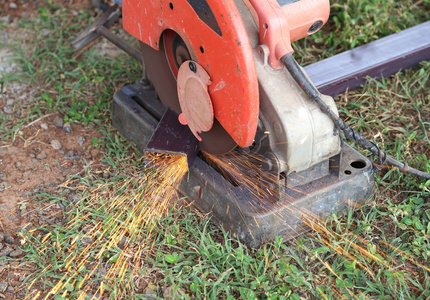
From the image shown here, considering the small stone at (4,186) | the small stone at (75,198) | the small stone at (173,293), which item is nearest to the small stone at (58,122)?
the small stone at (4,186)

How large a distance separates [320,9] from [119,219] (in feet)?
4.69

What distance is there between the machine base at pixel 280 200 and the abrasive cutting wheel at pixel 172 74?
0.19 metres

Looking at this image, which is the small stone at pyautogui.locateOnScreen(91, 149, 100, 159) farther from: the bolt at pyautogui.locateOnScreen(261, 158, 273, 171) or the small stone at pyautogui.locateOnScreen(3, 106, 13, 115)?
the bolt at pyautogui.locateOnScreen(261, 158, 273, 171)

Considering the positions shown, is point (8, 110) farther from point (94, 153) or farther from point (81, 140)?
point (94, 153)

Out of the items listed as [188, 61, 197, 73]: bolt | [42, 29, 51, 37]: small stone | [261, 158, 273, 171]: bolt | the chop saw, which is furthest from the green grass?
[188, 61, 197, 73]: bolt

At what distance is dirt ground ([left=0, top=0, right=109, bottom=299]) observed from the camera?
2684 millimetres

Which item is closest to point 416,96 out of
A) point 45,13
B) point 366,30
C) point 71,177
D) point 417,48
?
point 417,48

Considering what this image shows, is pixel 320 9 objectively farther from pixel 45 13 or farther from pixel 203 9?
pixel 45 13

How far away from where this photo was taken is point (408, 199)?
2.86 metres

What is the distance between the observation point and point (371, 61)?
349cm

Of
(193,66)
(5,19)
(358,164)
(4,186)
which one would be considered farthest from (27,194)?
(5,19)

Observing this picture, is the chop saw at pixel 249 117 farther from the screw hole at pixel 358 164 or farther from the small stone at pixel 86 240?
the small stone at pixel 86 240

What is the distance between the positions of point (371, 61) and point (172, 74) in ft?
4.76

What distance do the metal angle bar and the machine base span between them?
2.37 ft
